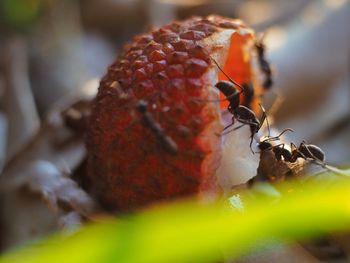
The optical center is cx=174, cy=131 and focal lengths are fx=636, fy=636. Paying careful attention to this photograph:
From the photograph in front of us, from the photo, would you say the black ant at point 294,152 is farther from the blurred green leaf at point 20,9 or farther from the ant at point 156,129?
the blurred green leaf at point 20,9

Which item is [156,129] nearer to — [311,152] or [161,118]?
[161,118]

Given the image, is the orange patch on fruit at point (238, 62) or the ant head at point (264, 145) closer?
the ant head at point (264, 145)

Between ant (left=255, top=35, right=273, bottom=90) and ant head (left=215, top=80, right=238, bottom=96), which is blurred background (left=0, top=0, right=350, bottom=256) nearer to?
ant (left=255, top=35, right=273, bottom=90)

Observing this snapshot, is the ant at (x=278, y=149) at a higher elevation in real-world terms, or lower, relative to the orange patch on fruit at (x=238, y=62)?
lower

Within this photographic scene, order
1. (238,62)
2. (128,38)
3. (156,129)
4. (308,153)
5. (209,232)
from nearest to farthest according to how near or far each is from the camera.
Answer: (209,232), (156,129), (308,153), (238,62), (128,38)

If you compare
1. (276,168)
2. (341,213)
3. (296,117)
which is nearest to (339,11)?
(296,117)

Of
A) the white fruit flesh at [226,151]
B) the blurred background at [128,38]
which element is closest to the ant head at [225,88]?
the white fruit flesh at [226,151]

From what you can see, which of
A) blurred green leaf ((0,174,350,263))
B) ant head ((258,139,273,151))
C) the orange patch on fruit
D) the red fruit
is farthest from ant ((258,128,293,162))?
blurred green leaf ((0,174,350,263))

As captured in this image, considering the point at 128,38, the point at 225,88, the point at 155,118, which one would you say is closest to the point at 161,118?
the point at 155,118
